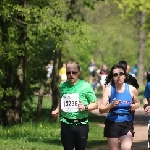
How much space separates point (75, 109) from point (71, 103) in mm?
124

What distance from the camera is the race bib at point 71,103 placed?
11047mm

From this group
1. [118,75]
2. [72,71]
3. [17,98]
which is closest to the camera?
A: [72,71]

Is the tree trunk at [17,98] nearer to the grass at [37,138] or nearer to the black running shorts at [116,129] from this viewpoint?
the grass at [37,138]

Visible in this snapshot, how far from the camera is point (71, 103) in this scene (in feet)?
36.1

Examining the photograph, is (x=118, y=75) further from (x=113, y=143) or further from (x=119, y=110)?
(x=113, y=143)

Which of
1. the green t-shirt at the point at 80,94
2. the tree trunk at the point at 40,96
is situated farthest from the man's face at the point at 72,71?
the tree trunk at the point at 40,96

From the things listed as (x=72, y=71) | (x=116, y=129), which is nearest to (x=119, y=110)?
(x=116, y=129)

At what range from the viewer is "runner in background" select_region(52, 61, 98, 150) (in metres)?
11.0

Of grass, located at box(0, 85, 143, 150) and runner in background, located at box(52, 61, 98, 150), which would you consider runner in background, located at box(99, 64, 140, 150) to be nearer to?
runner in background, located at box(52, 61, 98, 150)

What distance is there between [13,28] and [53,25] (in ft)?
12.5

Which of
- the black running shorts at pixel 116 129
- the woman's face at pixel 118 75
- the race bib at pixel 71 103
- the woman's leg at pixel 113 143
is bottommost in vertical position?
the woman's leg at pixel 113 143

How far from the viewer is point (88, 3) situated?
24.3 m

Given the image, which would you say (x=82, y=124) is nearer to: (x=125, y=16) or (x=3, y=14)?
(x=3, y=14)

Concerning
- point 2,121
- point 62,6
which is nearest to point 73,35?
point 62,6
